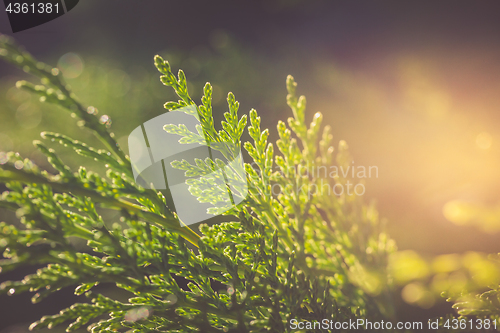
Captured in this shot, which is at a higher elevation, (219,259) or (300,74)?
(300,74)

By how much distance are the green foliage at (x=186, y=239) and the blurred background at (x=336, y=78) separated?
0.92 metres

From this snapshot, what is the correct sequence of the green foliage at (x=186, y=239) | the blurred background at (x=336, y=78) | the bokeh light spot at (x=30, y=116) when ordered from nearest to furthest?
the green foliage at (x=186, y=239)
the blurred background at (x=336, y=78)
the bokeh light spot at (x=30, y=116)

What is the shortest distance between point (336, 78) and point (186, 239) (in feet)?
8.28

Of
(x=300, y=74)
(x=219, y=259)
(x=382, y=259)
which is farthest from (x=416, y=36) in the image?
(x=219, y=259)

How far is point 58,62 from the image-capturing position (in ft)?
9.23

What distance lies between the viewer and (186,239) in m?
0.62

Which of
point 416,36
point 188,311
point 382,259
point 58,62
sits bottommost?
point 188,311

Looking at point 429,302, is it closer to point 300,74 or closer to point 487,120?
point 487,120

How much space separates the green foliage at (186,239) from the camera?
0.48 metres

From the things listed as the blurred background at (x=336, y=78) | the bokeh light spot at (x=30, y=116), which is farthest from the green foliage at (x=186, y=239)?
the bokeh light spot at (x=30, y=116)

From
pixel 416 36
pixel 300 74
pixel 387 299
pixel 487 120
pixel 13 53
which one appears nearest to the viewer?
pixel 13 53

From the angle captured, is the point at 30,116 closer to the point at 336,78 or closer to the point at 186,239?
the point at 186,239

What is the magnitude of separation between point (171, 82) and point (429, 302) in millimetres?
671

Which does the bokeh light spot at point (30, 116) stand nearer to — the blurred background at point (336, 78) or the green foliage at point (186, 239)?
the blurred background at point (336, 78)
